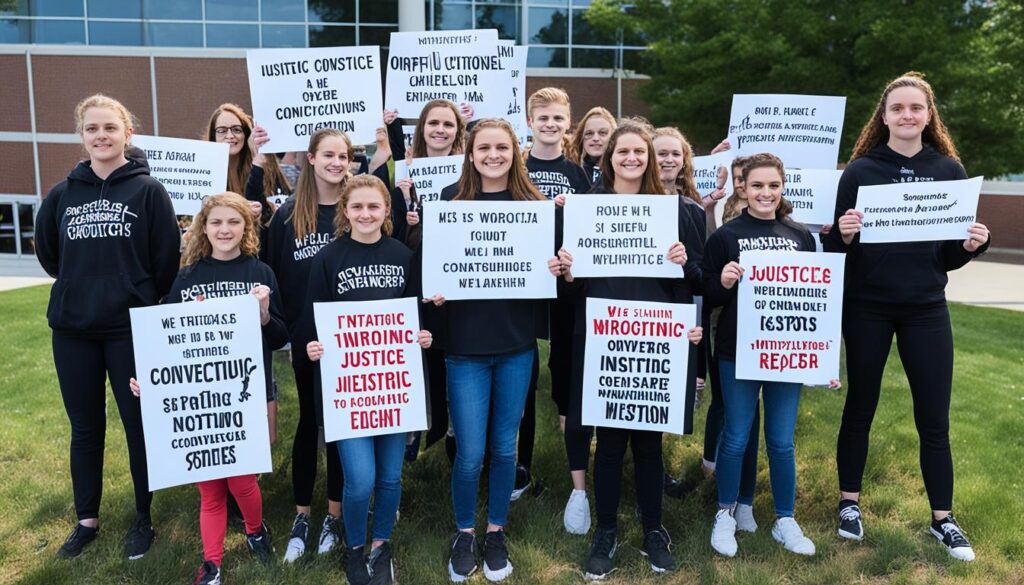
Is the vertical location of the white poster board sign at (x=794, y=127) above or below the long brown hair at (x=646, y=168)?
above

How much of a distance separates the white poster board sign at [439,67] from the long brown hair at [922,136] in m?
2.81

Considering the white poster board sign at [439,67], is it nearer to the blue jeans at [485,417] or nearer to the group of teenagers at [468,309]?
the group of teenagers at [468,309]

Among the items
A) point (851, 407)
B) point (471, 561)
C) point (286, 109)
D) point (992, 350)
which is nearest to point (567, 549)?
point (471, 561)

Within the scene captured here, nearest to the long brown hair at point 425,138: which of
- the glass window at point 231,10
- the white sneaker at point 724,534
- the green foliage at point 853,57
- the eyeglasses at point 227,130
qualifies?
the eyeglasses at point 227,130

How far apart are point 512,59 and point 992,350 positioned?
7.61 m

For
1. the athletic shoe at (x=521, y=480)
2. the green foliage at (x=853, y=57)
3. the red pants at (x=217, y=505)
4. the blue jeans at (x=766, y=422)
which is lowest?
the athletic shoe at (x=521, y=480)

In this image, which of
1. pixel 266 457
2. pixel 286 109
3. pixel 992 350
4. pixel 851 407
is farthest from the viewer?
pixel 992 350

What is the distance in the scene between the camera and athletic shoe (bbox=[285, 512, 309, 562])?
14.4ft

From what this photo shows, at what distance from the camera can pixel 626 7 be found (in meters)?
23.7

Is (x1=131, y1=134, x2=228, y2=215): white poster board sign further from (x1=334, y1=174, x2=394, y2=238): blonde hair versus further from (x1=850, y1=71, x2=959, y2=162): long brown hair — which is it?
(x1=850, y1=71, x2=959, y2=162): long brown hair

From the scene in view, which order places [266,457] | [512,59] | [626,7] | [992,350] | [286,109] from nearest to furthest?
1. [266,457]
2. [286,109]
3. [512,59]
4. [992,350]
5. [626,7]

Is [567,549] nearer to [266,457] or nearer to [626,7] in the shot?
[266,457]

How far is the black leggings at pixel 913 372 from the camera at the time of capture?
4328mm

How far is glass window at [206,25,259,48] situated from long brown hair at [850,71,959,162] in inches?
1055
